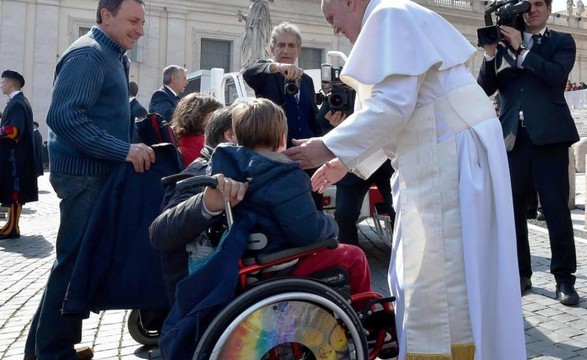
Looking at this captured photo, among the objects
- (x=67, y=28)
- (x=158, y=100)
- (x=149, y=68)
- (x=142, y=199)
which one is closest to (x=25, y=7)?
(x=67, y=28)

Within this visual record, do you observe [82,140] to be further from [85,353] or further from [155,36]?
[155,36]

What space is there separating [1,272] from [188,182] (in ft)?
14.4

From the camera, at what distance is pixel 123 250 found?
9.86 ft

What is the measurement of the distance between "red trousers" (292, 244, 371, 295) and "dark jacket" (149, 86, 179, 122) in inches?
151

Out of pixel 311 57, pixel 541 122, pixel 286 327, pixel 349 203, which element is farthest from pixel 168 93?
pixel 311 57

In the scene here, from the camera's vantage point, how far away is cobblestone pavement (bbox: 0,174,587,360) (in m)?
3.49

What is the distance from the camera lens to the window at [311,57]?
34625 mm

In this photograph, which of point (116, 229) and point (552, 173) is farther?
point (552, 173)

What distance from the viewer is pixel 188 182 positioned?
2256 millimetres

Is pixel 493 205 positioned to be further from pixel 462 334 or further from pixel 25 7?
pixel 25 7

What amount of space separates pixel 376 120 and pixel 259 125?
1.65 feet

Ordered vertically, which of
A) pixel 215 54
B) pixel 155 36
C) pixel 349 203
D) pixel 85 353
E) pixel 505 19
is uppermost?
pixel 155 36

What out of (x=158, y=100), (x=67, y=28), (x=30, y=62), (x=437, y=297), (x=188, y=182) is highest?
(x=67, y=28)

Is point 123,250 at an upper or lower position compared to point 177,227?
lower
